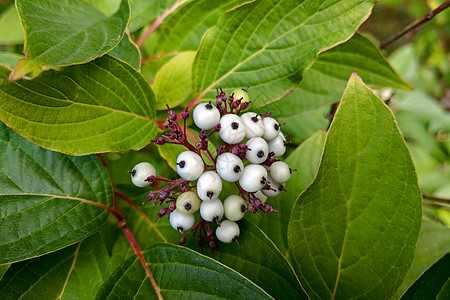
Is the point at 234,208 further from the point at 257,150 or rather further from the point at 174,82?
the point at 174,82

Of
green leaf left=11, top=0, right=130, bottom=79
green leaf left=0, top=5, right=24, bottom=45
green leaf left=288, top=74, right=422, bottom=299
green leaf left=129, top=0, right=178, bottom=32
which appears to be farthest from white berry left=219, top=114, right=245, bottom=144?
green leaf left=0, top=5, right=24, bottom=45

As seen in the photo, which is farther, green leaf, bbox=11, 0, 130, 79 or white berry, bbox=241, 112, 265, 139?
white berry, bbox=241, 112, 265, 139

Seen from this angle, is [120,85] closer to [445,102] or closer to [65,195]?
[65,195]

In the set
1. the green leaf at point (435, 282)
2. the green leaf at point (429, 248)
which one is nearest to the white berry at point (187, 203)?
the green leaf at point (435, 282)

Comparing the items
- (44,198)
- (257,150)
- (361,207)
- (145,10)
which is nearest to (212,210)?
Result: (257,150)

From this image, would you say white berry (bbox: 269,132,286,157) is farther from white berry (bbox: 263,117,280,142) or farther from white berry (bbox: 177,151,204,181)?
white berry (bbox: 177,151,204,181)
